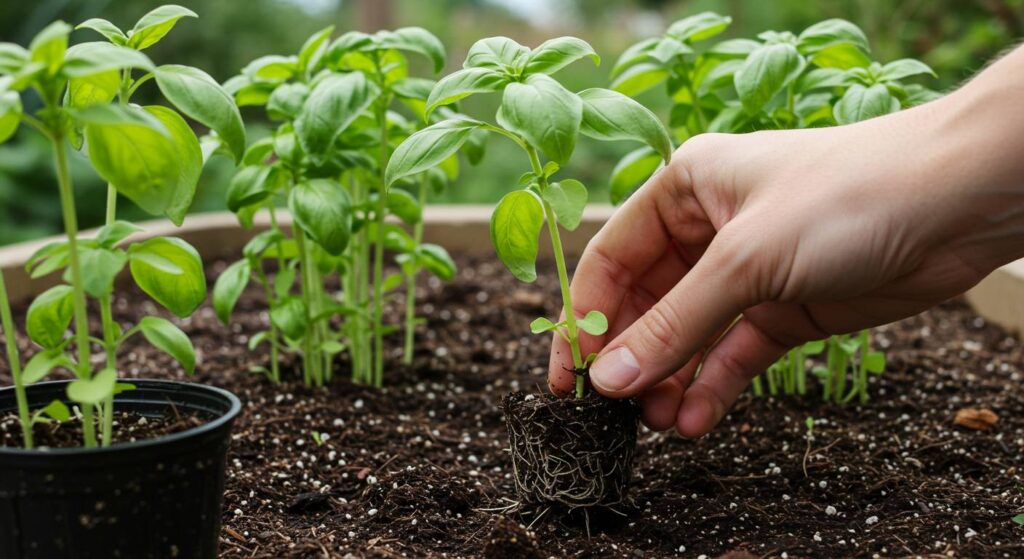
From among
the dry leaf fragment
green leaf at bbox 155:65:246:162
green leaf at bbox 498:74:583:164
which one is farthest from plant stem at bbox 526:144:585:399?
the dry leaf fragment

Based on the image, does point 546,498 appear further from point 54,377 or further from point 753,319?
point 54,377

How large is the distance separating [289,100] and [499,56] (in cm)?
68

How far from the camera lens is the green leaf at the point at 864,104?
1.98 m

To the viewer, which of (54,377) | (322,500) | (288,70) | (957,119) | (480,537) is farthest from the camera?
(54,377)

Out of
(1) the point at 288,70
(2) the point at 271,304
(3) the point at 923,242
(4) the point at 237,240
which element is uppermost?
(1) the point at 288,70

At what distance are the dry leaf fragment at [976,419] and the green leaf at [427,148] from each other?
4.84 feet

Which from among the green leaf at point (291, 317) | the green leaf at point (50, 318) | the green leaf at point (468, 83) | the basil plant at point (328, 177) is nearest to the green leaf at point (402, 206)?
the basil plant at point (328, 177)

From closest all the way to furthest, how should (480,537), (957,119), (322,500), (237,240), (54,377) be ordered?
(957,119) → (480,537) → (322,500) → (54,377) → (237,240)

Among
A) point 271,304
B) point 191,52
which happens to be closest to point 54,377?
point 271,304

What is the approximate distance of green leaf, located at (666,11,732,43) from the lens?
2.23 metres

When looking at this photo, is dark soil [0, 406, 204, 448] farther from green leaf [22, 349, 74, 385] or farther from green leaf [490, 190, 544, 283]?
green leaf [490, 190, 544, 283]

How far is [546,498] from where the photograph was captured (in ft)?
5.79

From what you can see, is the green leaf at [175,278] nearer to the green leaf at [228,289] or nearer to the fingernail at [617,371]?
the fingernail at [617,371]

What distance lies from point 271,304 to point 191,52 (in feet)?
13.7
